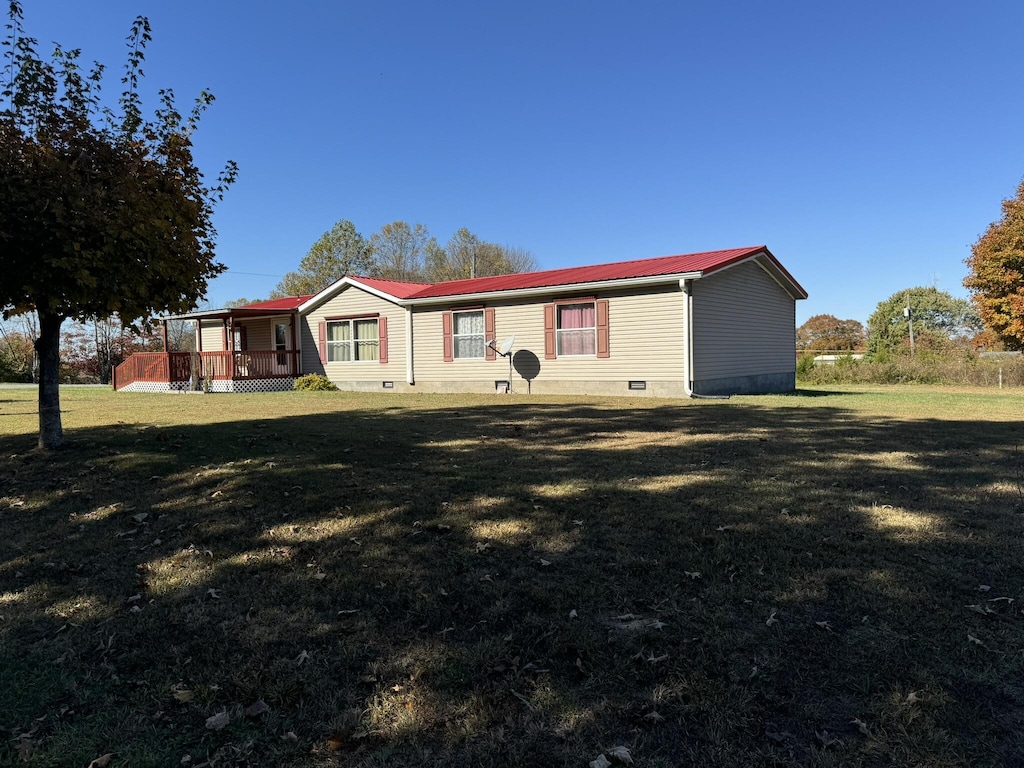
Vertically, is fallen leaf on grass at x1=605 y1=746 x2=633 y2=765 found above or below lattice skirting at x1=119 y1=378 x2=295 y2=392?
below

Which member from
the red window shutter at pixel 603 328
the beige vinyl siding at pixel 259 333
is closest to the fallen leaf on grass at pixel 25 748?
the red window shutter at pixel 603 328

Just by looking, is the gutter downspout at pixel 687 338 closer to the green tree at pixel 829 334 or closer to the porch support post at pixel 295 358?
the porch support post at pixel 295 358

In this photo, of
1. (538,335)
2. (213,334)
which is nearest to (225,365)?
(213,334)

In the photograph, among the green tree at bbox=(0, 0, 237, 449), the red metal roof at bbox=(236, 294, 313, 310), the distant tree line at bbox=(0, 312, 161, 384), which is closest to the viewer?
the green tree at bbox=(0, 0, 237, 449)

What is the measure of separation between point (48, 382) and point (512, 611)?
262 inches

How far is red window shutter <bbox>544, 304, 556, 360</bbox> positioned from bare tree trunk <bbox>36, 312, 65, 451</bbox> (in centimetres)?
1140

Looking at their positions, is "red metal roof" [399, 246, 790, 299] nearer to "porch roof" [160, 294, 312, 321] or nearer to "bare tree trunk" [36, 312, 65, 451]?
"porch roof" [160, 294, 312, 321]

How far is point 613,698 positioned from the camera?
2395 mm

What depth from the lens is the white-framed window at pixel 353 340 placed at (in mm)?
20234

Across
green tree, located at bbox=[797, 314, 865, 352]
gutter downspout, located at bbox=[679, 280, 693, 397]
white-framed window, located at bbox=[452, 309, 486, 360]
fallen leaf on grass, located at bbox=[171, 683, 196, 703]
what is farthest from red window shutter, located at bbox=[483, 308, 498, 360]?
green tree, located at bbox=[797, 314, 865, 352]

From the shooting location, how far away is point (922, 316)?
150 ft

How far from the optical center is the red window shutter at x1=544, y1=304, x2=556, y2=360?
16.7 m

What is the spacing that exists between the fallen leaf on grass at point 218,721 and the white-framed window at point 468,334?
15.8 m

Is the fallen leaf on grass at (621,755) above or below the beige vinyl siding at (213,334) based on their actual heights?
below
